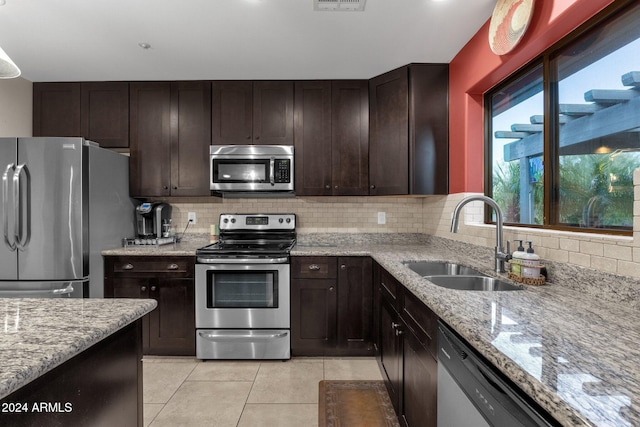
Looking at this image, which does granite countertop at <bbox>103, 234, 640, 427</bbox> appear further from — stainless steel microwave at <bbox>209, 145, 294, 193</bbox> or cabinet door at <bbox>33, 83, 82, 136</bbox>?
cabinet door at <bbox>33, 83, 82, 136</bbox>

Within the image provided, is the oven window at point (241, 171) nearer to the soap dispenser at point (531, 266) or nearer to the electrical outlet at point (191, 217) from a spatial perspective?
the electrical outlet at point (191, 217)

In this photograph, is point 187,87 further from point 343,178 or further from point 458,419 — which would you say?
point 458,419

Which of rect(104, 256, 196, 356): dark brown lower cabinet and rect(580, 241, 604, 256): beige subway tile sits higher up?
rect(580, 241, 604, 256): beige subway tile

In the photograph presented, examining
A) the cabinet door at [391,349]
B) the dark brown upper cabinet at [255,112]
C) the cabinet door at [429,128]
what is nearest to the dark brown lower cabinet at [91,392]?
the cabinet door at [391,349]

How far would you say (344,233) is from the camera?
10.6 feet

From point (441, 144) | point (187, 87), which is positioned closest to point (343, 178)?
point (441, 144)

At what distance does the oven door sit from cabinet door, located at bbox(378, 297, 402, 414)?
769 mm

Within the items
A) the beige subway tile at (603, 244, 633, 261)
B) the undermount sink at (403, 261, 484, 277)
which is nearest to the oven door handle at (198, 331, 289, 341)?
the undermount sink at (403, 261, 484, 277)

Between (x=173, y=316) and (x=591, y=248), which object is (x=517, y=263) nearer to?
(x=591, y=248)

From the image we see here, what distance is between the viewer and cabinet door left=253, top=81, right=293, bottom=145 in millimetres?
2965

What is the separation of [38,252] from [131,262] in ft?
1.94

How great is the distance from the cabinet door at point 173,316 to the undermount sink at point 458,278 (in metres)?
1.75

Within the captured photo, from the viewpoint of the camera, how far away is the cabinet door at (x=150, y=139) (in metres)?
2.99

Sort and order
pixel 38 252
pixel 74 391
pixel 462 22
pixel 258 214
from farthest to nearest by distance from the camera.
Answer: pixel 258 214
pixel 38 252
pixel 462 22
pixel 74 391
